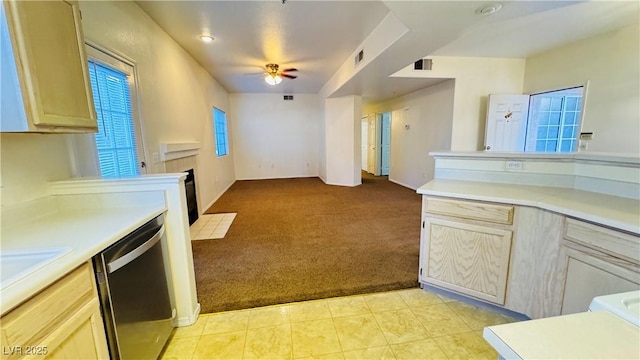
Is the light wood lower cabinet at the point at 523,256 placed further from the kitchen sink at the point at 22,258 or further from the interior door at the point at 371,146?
the interior door at the point at 371,146

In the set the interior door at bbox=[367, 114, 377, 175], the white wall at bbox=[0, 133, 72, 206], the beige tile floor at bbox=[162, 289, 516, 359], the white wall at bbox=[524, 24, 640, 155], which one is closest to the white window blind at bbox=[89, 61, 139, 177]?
the white wall at bbox=[0, 133, 72, 206]

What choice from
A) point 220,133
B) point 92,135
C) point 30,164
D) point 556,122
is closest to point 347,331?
point 30,164

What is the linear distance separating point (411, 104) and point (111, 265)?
19.9 feet

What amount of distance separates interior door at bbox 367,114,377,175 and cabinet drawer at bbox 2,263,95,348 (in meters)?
7.76

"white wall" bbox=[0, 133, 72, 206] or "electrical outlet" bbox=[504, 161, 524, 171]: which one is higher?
"white wall" bbox=[0, 133, 72, 206]

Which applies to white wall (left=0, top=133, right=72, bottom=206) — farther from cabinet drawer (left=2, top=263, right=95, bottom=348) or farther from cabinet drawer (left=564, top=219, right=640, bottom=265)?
cabinet drawer (left=564, top=219, right=640, bottom=265)

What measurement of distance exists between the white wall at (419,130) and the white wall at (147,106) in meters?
4.36

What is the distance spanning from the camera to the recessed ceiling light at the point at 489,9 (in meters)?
1.89

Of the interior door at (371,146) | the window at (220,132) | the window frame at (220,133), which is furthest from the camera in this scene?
the interior door at (371,146)

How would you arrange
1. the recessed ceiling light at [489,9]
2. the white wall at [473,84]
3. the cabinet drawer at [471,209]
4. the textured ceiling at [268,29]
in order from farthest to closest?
1. the white wall at [473,84]
2. the textured ceiling at [268,29]
3. the recessed ceiling light at [489,9]
4. the cabinet drawer at [471,209]

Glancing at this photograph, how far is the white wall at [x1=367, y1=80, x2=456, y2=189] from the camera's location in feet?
15.8

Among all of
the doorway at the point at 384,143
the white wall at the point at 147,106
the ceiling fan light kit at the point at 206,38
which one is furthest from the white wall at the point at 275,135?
the ceiling fan light kit at the point at 206,38

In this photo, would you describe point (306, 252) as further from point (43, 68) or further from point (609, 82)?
point (609, 82)

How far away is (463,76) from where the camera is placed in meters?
4.45
